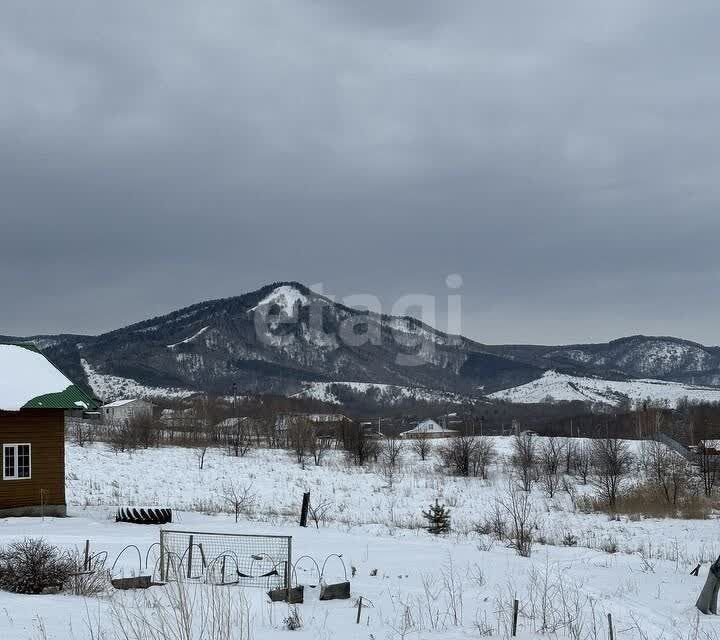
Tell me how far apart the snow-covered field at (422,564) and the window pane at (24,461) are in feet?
5.36

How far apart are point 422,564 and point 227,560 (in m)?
3.99

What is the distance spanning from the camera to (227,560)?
14.6 meters

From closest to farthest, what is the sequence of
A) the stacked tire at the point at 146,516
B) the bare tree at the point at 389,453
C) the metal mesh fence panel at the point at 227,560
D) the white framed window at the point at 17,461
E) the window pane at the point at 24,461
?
1. the metal mesh fence panel at the point at 227,560
2. the stacked tire at the point at 146,516
3. the white framed window at the point at 17,461
4. the window pane at the point at 24,461
5. the bare tree at the point at 389,453

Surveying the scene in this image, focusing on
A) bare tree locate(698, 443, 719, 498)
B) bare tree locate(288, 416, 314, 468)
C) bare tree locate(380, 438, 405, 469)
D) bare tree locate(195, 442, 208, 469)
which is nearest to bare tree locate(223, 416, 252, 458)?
bare tree locate(195, 442, 208, 469)

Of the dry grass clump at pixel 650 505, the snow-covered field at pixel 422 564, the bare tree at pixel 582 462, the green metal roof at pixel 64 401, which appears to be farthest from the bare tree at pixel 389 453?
the green metal roof at pixel 64 401

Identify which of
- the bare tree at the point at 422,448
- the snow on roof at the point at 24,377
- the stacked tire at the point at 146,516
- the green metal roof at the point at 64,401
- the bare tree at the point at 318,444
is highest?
the snow on roof at the point at 24,377

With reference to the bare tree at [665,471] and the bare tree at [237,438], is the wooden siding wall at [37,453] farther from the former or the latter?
the bare tree at [237,438]

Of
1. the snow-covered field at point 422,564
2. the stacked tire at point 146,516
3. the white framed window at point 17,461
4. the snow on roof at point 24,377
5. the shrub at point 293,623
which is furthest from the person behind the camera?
the white framed window at point 17,461

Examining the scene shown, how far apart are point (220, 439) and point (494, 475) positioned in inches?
1275

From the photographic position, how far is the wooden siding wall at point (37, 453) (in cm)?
2173

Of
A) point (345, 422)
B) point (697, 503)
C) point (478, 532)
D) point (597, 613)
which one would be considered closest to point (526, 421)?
point (345, 422)

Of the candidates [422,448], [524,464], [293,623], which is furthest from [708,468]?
[293,623]

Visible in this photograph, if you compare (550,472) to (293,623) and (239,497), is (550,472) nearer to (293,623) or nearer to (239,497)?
(239,497)

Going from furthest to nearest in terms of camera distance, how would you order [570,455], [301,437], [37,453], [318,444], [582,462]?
[318,444]
[301,437]
[570,455]
[582,462]
[37,453]
